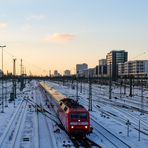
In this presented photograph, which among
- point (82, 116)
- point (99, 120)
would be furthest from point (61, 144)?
point (99, 120)

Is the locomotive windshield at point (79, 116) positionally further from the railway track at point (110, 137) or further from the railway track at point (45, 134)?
the railway track at point (110, 137)

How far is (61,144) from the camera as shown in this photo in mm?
29781

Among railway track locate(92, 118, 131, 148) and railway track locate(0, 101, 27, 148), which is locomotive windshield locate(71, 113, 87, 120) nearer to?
railway track locate(92, 118, 131, 148)

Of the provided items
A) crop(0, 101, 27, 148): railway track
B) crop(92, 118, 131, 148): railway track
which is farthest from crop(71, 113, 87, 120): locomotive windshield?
crop(0, 101, 27, 148): railway track

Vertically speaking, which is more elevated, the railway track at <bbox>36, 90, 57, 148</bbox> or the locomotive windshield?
the locomotive windshield

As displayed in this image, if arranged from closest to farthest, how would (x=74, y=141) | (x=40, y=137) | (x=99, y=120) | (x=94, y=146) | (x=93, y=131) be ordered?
(x=94, y=146) → (x=74, y=141) → (x=40, y=137) → (x=93, y=131) → (x=99, y=120)

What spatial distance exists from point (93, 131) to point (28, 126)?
23.7 feet

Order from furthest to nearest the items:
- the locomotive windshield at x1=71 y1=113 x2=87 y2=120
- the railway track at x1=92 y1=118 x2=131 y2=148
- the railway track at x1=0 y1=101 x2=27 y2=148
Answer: the locomotive windshield at x1=71 y1=113 x2=87 y2=120 < the railway track at x1=0 y1=101 x2=27 y2=148 < the railway track at x1=92 y1=118 x2=131 y2=148

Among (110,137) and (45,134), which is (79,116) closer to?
(110,137)

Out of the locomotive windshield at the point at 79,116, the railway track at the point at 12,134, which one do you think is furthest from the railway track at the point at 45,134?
the locomotive windshield at the point at 79,116

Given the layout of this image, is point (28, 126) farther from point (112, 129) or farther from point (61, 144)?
point (61, 144)

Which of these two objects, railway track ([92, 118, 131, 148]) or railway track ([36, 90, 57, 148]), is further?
railway track ([36, 90, 57, 148])

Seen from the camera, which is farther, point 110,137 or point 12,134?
point 12,134

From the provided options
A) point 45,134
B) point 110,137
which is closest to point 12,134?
point 45,134
